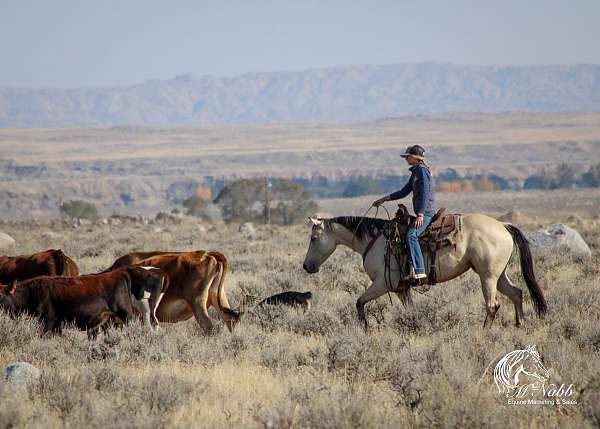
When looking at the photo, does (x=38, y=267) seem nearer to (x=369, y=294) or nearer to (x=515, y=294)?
(x=369, y=294)

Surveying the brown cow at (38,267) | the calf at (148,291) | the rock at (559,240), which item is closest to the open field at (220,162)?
the rock at (559,240)

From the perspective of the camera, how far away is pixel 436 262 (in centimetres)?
1172

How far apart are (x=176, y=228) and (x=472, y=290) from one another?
2593 cm

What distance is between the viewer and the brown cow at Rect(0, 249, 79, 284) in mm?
12680

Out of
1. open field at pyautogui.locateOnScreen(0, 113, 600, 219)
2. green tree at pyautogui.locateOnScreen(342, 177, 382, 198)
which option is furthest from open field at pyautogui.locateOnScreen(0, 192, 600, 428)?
open field at pyautogui.locateOnScreen(0, 113, 600, 219)

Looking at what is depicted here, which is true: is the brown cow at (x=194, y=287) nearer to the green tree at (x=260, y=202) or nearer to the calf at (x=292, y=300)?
the calf at (x=292, y=300)

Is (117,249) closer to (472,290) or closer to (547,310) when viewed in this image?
(472,290)

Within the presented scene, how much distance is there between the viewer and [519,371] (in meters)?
8.41

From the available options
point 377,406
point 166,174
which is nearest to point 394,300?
point 377,406

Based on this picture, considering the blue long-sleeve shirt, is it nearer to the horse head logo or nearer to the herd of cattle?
the herd of cattle

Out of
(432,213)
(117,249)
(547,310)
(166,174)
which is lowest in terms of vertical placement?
(166,174)

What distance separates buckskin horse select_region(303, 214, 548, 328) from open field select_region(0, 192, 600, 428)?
26cm

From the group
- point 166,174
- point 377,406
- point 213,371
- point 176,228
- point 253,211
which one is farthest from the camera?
point 166,174

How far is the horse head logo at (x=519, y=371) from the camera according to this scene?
816cm
